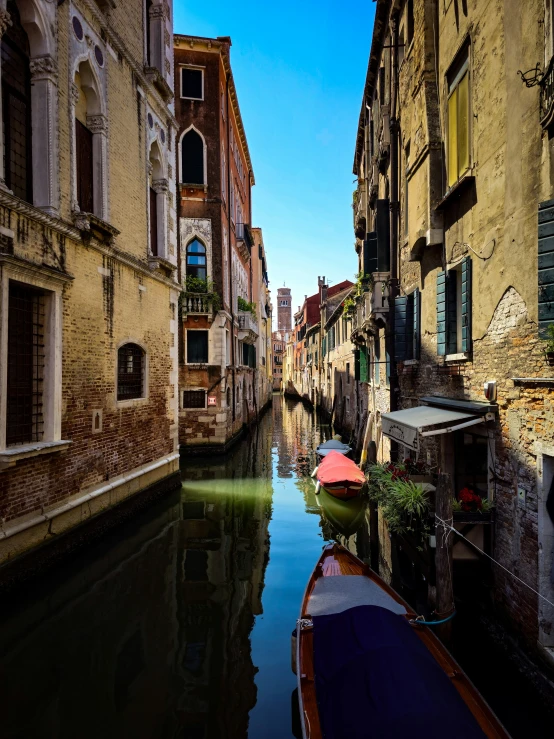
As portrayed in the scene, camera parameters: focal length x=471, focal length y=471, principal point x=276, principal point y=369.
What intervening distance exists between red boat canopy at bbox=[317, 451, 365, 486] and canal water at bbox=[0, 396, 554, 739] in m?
1.06

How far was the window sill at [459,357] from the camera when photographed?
6055mm

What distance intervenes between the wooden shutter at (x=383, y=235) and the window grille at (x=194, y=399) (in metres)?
7.90

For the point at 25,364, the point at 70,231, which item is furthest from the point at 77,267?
the point at 25,364

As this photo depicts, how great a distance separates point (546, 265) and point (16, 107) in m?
6.90

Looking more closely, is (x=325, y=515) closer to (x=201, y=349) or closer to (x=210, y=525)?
(x=210, y=525)

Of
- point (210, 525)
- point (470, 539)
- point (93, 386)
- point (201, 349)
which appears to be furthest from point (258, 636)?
point (201, 349)

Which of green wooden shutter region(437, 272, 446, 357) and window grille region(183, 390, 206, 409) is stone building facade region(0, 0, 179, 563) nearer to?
window grille region(183, 390, 206, 409)

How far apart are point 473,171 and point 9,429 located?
6.71m

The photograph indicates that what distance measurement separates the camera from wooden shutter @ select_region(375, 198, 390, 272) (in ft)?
34.7

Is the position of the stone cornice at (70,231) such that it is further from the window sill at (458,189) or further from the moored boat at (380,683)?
the moored boat at (380,683)

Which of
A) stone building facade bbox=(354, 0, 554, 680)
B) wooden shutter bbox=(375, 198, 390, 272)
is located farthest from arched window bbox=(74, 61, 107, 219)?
wooden shutter bbox=(375, 198, 390, 272)

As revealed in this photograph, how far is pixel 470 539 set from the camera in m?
5.31

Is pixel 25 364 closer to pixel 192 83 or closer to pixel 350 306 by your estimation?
pixel 350 306

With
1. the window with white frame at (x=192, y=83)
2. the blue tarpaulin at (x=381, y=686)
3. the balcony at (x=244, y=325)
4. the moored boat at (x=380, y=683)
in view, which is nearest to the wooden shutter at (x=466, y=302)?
the moored boat at (x=380, y=683)
